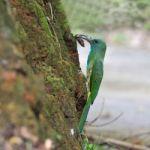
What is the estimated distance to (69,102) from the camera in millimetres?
3037

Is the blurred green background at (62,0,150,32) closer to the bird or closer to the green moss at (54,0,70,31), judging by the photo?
the green moss at (54,0,70,31)

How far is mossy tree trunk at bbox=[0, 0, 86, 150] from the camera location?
1.80 meters

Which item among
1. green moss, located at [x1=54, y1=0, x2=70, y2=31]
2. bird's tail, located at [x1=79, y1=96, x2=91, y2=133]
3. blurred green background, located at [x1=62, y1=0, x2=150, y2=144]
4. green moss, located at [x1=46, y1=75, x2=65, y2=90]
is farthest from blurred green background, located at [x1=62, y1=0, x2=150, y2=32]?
green moss, located at [x1=46, y1=75, x2=65, y2=90]

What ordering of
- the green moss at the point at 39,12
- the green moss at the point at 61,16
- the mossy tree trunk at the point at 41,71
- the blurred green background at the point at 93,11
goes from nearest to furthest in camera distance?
the mossy tree trunk at the point at 41,71, the green moss at the point at 39,12, the green moss at the point at 61,16, the blurred green background at the point at 93,11

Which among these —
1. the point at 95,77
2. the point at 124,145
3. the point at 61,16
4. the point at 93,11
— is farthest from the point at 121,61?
the point at 95,77

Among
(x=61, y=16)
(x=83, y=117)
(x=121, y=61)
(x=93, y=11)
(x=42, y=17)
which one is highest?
(x=121, y=61)

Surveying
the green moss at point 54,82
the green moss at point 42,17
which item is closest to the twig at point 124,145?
the green moss at point 42,17

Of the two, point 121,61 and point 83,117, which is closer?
point 83,117

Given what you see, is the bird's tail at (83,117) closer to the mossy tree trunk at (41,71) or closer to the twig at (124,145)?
the mossy tree trunk at (41,71)

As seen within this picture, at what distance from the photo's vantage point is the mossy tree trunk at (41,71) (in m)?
1.80

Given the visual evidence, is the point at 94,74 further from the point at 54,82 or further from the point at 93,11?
the point at 93,11

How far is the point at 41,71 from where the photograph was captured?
302 centimetres

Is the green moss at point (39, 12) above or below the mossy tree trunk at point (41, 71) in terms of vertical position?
A: above

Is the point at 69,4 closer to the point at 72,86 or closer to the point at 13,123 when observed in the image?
the point at 72,86
